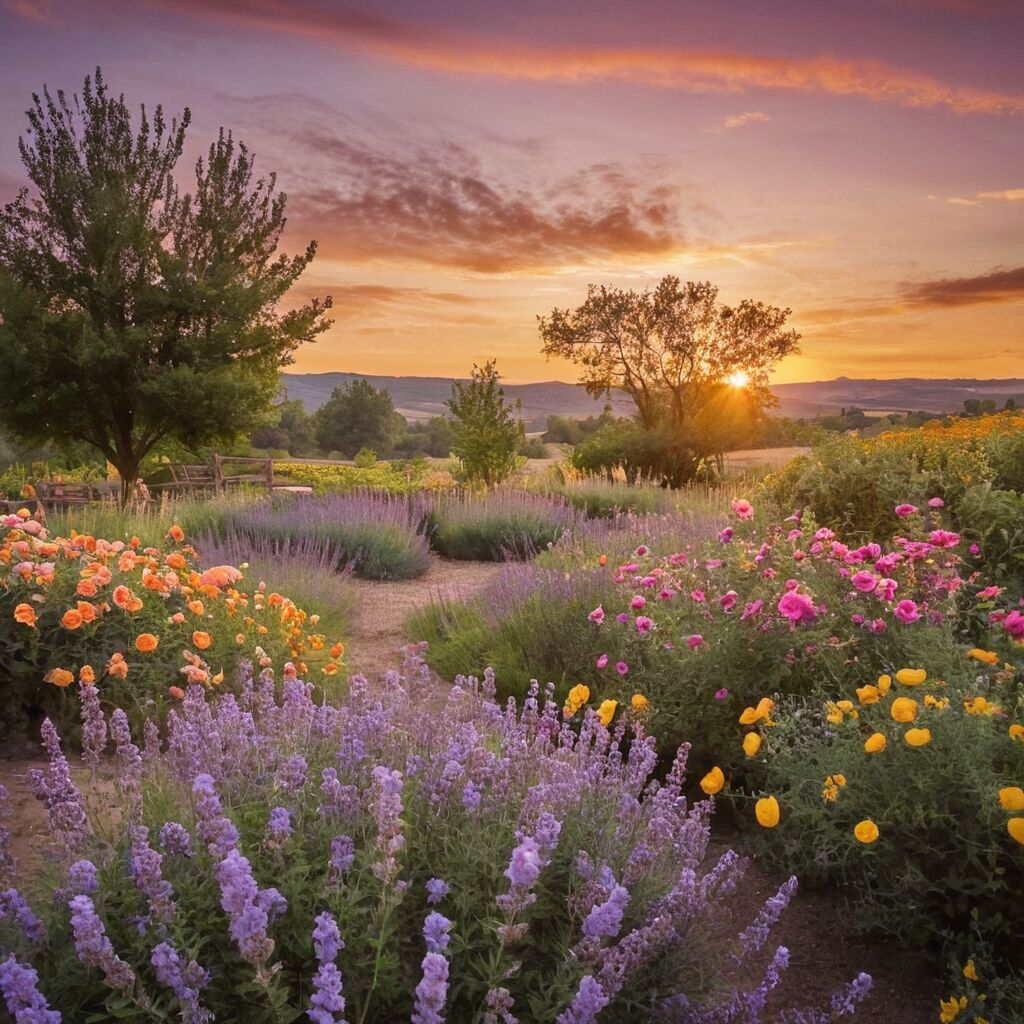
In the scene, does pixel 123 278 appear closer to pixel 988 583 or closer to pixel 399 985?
pixel 988 583

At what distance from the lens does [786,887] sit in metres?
2.06

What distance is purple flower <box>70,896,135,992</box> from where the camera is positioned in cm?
152

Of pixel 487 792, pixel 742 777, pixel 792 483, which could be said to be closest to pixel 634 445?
pixel 792 483

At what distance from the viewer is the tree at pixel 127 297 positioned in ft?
60.6

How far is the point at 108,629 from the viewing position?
4773 millimetres

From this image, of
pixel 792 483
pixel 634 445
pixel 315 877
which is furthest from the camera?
pixel 634 445

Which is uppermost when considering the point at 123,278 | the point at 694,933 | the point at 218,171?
the point at 218,171

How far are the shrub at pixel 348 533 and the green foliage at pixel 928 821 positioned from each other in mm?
7298

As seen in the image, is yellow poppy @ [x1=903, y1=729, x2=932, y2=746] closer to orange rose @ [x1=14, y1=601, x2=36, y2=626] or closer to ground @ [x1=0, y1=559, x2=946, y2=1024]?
ground @ [x1=0, y1=559, x2=946, y2=1024]

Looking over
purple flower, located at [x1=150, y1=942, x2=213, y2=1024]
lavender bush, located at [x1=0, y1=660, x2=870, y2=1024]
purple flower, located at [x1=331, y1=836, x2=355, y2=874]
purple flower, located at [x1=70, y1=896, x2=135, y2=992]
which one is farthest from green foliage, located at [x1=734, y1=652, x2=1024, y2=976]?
purple flower, located at [x1=70, y1=896, x2=135, y2=992]

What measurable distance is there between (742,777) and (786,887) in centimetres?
219

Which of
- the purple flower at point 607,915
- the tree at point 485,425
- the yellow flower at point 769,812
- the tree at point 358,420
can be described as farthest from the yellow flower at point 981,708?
the tree at point 358,420

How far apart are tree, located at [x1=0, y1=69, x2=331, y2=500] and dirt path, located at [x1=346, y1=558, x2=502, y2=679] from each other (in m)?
9.97

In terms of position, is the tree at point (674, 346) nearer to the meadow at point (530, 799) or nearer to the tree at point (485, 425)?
the tree at point (485, 425)
